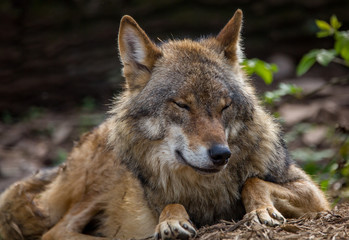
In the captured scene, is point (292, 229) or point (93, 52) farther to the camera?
point (93, 52)

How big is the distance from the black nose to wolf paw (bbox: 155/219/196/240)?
1.92 feet

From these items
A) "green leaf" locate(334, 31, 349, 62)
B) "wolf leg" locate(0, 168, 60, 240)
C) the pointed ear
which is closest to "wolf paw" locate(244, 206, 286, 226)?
the pointed ear

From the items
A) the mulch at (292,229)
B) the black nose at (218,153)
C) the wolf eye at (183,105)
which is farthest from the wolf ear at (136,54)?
the mulch at (292,229)

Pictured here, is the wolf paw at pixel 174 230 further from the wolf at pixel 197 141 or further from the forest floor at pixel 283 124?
the forest floor at pixel 283 124

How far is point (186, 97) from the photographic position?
174 inches

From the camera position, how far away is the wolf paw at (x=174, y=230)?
13.5 ft

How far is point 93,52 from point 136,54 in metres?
7.12

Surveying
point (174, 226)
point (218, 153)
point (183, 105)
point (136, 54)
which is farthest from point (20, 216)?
point (218, 153)

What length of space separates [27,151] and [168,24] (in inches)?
171

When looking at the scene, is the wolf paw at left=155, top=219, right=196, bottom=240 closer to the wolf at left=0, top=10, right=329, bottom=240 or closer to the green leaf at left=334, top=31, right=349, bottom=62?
the wolf at left=0, top=10, right=329, bottom=240

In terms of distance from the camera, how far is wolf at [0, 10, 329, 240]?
14.1ft

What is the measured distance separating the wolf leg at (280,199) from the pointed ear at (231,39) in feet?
4.09

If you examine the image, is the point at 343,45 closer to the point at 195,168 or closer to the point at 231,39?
the point at 231,39

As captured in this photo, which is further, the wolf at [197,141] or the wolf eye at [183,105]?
the wolf eye at [183,105]
